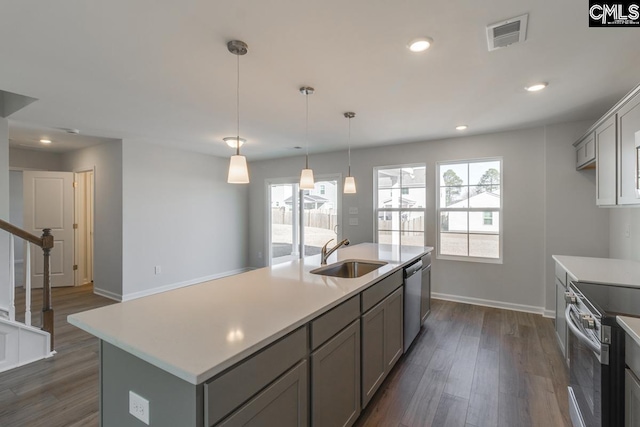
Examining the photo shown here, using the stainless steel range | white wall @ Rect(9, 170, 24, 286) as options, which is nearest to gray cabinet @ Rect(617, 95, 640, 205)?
the stainless steel range

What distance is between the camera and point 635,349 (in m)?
1.26

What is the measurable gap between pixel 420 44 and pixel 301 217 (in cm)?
450

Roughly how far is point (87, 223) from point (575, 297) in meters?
7.36

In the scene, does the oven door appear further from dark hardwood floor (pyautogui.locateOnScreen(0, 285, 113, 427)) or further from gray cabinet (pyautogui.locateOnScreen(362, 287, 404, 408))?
dark hardwood floor (pyautogui.locateOnScreen(0, 285, 113, 427))

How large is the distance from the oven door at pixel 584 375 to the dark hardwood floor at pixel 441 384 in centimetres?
27

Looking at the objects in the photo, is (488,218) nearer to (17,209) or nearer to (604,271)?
(604,271)

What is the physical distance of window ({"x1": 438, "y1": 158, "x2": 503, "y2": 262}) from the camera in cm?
418

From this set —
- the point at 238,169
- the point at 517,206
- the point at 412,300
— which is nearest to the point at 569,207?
the point at 517,206

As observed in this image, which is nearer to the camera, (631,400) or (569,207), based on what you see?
(631,400)

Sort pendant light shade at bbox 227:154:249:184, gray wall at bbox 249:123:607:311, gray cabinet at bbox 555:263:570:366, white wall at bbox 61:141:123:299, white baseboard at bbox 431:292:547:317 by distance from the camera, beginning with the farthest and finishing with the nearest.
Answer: white wall at bbox 61:141:123:299 < white baseboard at bbox 431:292:547:317 < gray wall at bbox 249:123:607:311 < gray cabinet at bbox 555:263:570:366 < pendant light shade at bbox 227:154:249:184

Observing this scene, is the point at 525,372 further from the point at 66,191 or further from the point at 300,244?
the point at 66,191

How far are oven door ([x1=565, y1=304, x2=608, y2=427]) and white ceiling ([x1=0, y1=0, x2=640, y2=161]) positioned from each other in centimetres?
182

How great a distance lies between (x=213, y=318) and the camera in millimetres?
1349

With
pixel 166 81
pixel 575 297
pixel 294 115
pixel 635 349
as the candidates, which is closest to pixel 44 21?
pixel 166 81
